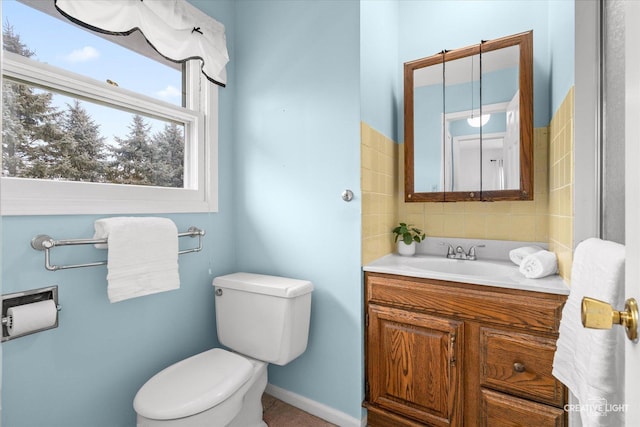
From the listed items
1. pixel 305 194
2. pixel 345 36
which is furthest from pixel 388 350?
pixel 345 36

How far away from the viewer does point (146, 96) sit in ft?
4.89

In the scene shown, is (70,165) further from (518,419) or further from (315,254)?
(518,419)

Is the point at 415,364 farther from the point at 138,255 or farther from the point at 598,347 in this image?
the point at 138,255

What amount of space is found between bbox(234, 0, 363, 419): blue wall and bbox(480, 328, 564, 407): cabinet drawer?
557mm

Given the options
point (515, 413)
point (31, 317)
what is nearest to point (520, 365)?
point (515, 413)

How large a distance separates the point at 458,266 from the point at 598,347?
0.98m

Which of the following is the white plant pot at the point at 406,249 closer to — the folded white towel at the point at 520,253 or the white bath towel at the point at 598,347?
the folded white towel at the point at 520,253

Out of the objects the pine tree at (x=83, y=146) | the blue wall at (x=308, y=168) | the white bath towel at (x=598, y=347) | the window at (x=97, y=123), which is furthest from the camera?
the blue wall at (x=308, y=168)

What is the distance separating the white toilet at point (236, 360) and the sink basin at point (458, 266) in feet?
2.00

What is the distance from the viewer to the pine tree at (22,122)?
111 centimetres

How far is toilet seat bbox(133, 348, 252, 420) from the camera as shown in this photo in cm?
111

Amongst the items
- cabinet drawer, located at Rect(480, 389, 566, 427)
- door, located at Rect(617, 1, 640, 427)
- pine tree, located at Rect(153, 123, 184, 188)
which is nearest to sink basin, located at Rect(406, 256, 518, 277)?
cabinet drawer, located at Rect(480, 389, 566, 427)

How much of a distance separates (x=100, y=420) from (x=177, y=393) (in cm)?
42

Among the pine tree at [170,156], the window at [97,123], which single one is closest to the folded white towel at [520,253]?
the window at [97,123]
